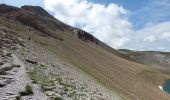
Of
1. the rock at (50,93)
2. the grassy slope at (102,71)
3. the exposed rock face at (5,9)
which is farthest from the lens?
the exposed rock face at (5,9)

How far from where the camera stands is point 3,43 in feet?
194

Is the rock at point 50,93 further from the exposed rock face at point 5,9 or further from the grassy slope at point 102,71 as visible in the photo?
the exposed rock face at point 5,9

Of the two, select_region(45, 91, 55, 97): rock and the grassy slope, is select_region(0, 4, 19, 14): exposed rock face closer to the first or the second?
the grassy slope

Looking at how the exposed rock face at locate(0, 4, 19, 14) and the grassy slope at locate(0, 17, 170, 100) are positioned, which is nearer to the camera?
the grassy slope at locate(0, 17, 170, 100)

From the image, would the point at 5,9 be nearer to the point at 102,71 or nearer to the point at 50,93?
the point at 102,71

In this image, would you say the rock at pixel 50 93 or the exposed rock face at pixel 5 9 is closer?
the rock at pixel 50 93

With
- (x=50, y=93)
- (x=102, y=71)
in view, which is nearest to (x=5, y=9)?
(x=102, y=71)

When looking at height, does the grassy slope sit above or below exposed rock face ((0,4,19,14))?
below

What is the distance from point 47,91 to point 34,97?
10.2ft

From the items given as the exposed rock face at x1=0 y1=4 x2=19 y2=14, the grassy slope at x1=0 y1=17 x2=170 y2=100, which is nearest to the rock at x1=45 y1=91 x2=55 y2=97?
the grassy slope at x1=0 y1=17 x2=170 y2=100

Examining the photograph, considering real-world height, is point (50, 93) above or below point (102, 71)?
above

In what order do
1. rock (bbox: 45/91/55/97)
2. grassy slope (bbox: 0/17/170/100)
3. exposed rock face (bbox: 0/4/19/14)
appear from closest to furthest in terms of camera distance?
1. rock (bbox: 45/91/55/97)
2. grassy slope (bbox: 0/17/170/100)
3. exposed rock face (bbox: 0/4/19/14)

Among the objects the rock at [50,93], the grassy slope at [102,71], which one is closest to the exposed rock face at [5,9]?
the grassy slope at [102,71]

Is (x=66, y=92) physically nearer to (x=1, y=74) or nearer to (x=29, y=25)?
(x=1, y=74)
